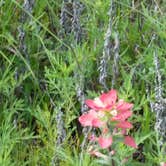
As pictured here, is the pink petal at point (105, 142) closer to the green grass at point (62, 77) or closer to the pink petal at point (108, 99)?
the pink petal at point (108, 99)

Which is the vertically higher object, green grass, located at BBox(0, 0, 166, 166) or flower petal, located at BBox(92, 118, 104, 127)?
green grass, located at BBox(0, 0, 166, 166)

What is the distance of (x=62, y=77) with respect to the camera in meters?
2.35

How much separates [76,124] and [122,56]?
1.18 feet

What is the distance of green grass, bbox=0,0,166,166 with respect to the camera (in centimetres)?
214

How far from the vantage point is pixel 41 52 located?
2.62m

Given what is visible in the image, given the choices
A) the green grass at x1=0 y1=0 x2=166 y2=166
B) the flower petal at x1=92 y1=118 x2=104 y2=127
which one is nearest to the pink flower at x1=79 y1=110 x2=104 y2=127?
the flower petal at x1=92 y1=118 x2=104 y2=127

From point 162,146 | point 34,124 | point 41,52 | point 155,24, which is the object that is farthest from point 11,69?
point 162,146

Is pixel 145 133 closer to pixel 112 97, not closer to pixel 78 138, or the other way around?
pixel 78 138

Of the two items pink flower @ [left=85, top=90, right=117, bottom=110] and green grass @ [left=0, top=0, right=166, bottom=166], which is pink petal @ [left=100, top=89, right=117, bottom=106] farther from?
green grass @ [left=0, top=0, right=166, bottom=166]

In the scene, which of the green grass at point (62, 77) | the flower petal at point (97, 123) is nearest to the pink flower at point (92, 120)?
the flower petal at point (97, 123)

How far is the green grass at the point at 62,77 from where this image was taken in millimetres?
2141

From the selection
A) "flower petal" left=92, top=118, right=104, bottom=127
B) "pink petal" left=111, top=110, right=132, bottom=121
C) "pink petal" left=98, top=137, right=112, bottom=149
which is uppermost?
"pink petal" left=111, top=110, right=132, bottom=121

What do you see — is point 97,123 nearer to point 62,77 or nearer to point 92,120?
point 92,120

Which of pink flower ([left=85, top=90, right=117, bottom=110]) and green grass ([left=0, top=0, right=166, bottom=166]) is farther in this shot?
green grass ([left=0, top=0, right=166, bottom=166])
